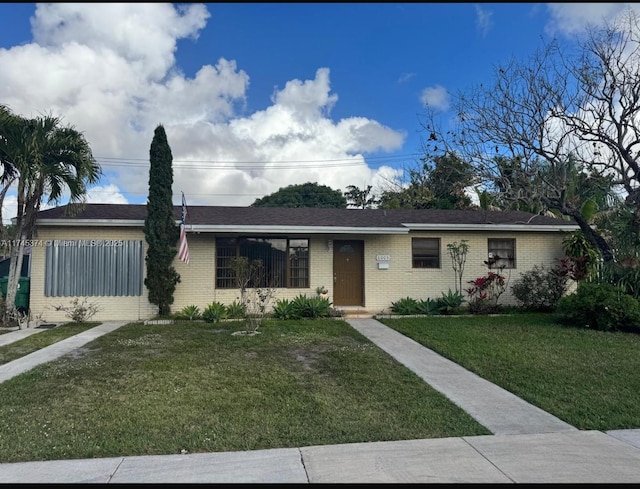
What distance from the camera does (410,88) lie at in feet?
48.1

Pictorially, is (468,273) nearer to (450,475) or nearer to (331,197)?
(450,475)

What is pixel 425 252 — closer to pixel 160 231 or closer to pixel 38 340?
pixel 160 231

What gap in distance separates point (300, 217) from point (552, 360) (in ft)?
28.0

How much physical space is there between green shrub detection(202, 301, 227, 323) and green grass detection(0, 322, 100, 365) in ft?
9.35

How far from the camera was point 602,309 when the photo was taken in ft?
33.0

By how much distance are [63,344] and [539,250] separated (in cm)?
1367

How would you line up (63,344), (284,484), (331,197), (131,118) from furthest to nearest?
(331,197)
(131,118)
(63,344)
(284,484)

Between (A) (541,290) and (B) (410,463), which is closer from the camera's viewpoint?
(B) (410,463)

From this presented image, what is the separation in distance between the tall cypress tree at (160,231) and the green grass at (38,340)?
1820 mm

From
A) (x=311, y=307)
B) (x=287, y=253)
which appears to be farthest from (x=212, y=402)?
(x=287, y=253)

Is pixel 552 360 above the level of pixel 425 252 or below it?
below

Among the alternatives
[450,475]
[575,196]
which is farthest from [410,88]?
[450,475]

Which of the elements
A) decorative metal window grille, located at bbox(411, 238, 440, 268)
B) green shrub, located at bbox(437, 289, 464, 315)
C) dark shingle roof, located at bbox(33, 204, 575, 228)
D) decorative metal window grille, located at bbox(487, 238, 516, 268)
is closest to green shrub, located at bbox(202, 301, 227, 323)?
dark shingle roof, located at bbox(33, 204, 575, 228)

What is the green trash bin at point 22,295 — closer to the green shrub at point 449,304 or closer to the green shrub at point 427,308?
the green shrub at point 427,308
